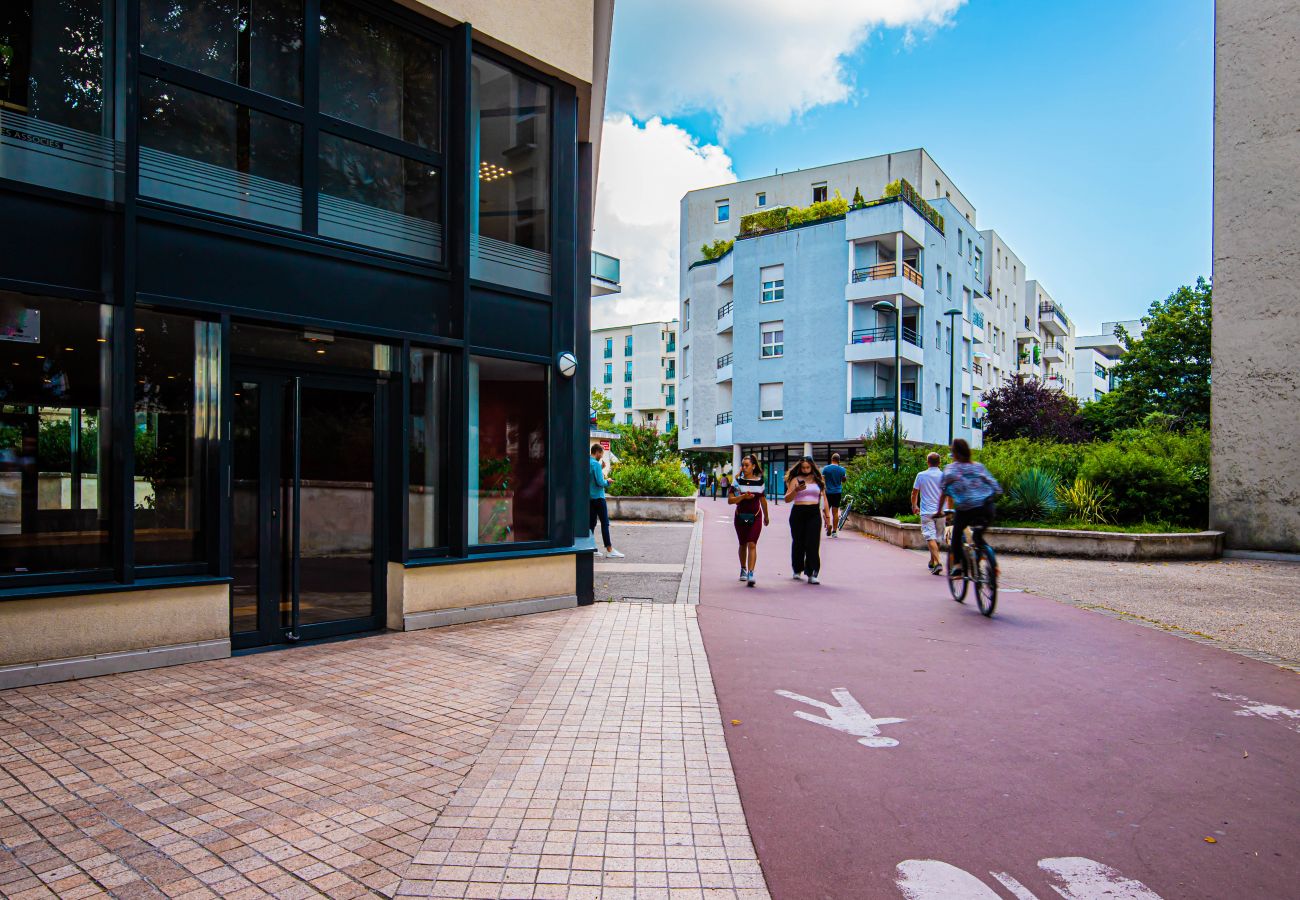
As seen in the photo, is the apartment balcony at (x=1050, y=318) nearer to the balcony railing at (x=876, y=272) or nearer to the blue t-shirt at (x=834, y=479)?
the balcony railing at (x=876, y=272)

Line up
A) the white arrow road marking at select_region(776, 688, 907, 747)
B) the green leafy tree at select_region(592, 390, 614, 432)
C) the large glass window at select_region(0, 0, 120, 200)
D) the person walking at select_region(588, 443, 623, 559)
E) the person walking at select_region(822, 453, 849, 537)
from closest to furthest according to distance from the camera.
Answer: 1. the white arrow road marking at select_region(776, 688, 907, 747)
2. the large glass window at select_region(0, 0, 120, 200)
3. the person walking at select_region(588, 443, 623, 559)
4. the person walking at select_region(822, 453, 849, 537)
5. the green leafy tree at select_region(592, 390, 614, 432)

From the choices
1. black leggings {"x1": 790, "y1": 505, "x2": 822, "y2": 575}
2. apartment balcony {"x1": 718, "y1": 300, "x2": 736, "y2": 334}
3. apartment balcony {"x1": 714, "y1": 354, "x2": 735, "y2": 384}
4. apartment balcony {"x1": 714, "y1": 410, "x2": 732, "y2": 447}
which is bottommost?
black leggings {"x1": 790, "y1": 505, "x2": 822, "y2": 575}

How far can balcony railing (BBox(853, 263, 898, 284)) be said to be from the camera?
45312mm

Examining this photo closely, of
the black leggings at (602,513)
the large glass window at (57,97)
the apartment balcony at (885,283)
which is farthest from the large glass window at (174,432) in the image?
the apartment balcony at (885,283)

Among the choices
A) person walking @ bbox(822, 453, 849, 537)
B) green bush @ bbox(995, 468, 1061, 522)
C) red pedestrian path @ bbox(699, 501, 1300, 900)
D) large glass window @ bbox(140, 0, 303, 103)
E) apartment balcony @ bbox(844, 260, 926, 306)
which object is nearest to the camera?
red pedestrian path @ bbox(699, 501, 1300, 900)

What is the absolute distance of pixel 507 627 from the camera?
26.6 feet

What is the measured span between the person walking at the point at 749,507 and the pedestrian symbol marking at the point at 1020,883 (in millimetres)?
7896

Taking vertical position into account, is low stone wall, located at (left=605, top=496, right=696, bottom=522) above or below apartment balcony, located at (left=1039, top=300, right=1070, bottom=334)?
below

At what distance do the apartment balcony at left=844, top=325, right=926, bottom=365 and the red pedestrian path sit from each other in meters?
37.9

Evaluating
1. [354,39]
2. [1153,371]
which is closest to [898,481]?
[354,39]

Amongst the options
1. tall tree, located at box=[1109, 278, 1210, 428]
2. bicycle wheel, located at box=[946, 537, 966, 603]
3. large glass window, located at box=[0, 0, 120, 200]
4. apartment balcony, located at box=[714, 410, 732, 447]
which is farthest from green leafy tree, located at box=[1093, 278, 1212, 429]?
large glass window, located at box=[0, 0, 120, 200]

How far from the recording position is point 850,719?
204 inches

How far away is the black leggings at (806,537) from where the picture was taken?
11464 millimetres

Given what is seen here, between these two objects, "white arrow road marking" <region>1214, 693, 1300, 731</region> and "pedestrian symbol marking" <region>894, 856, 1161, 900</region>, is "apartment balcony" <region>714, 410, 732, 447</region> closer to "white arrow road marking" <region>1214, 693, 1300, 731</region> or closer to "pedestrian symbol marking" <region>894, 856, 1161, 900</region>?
"white arrow road marking" <region>1214, 693, 1300, 731</region>
